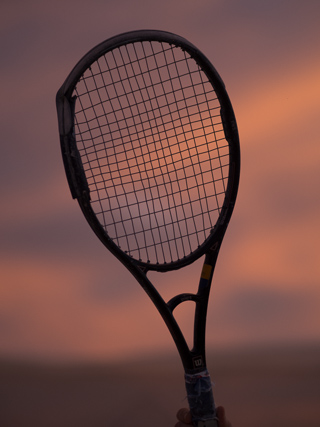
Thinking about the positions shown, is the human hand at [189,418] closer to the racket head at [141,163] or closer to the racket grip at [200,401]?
the racket grip at [200,401]

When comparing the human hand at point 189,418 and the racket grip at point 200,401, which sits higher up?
the racket grip at point 200,401

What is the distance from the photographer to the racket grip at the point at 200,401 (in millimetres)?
2160

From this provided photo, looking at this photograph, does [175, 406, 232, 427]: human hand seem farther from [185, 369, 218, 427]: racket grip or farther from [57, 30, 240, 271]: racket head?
[57, 30, 240, 271]: racket head

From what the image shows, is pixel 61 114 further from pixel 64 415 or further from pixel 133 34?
pixel 64 415

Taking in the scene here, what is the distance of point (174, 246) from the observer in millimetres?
2424

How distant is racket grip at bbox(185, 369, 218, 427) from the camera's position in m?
2.16

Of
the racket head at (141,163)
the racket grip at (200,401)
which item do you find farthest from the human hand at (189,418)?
the racket head at (141,163)

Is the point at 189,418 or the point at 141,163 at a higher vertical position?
the point at 141,163

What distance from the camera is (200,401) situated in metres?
2.16

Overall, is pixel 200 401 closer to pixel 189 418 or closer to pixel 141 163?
pixel 189 418

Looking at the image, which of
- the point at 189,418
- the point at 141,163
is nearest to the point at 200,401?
the point at 189,418

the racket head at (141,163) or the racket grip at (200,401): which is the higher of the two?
the racket head at (141,163)

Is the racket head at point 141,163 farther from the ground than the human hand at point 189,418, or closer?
farther from the ground

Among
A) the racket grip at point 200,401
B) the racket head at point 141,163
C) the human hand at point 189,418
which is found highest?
the racket head at point 141,163
